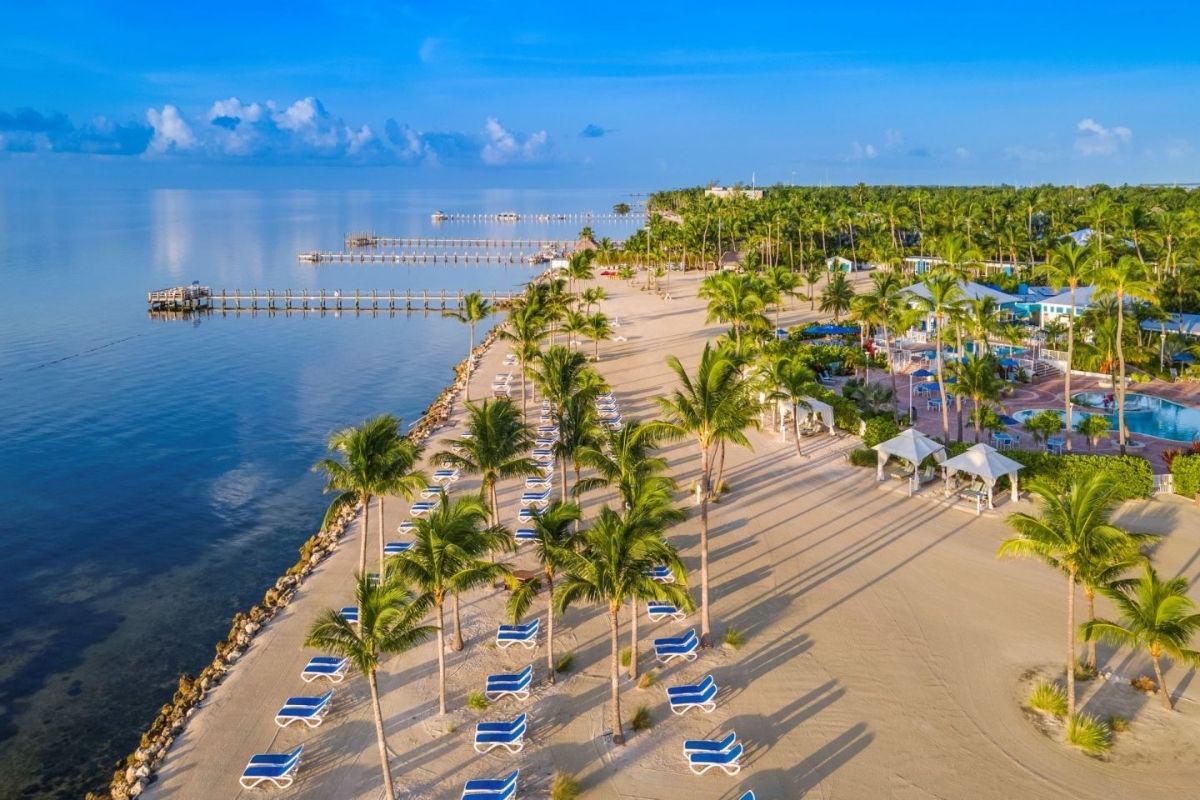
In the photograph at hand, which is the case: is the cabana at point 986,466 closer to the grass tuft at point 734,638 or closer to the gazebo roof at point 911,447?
the gazebo roof at point 911,447

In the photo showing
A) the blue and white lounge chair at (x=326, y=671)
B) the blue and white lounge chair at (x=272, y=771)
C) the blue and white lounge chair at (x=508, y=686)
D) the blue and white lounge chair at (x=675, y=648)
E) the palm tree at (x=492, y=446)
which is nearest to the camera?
the blue and white lounge chair at (x=272, y=771)

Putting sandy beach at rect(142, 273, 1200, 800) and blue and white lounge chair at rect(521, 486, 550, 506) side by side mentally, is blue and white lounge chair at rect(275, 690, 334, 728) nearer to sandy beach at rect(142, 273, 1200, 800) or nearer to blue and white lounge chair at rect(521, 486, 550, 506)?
sandy beach at rect(142, 273, 1200, 800)

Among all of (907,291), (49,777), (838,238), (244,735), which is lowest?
(49,777)

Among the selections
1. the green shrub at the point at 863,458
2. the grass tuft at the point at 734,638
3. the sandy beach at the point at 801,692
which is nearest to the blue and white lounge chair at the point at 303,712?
the sandy beach at the point at 801,692

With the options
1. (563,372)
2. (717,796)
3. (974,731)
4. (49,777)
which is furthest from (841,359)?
(49,777)

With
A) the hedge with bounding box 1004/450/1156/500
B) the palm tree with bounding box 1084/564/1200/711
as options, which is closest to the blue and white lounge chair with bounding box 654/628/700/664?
the palm tree with bounding box 1084/564/1200/711

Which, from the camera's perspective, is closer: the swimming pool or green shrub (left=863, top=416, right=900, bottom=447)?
green shrub (left=863, top=416, right=900, bottom=447)

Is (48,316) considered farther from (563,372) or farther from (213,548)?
(563,372)
